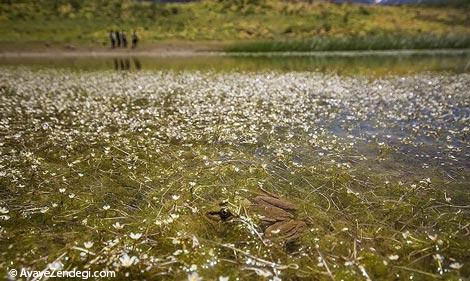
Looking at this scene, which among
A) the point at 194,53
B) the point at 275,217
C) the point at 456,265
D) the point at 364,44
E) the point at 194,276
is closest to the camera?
the point at 194,276

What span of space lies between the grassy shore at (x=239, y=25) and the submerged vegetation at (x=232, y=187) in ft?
126

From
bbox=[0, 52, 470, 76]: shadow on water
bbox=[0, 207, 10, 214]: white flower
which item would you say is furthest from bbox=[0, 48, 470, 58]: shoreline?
bbox=[0, 207, 10, 214]: white flower

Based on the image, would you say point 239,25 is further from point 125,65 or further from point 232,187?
point 232,187

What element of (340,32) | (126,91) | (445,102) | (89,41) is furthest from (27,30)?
(445,102)

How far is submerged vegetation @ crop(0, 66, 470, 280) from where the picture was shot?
4.52 m

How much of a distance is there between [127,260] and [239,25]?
73.5 meters

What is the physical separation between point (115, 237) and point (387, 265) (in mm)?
3869

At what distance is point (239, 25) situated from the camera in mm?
72750

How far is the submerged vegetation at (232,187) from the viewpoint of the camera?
14.8ft

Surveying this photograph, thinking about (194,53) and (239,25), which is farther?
(239,25)

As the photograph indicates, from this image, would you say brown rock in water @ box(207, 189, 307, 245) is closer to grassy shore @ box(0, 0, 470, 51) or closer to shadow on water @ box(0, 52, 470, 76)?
shadow on water @ box(0, 52, 470, 76)

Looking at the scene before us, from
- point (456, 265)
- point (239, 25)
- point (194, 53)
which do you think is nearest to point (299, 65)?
point (194, 53)

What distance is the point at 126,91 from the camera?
19.5 m

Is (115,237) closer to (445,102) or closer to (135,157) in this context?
(135,157)
